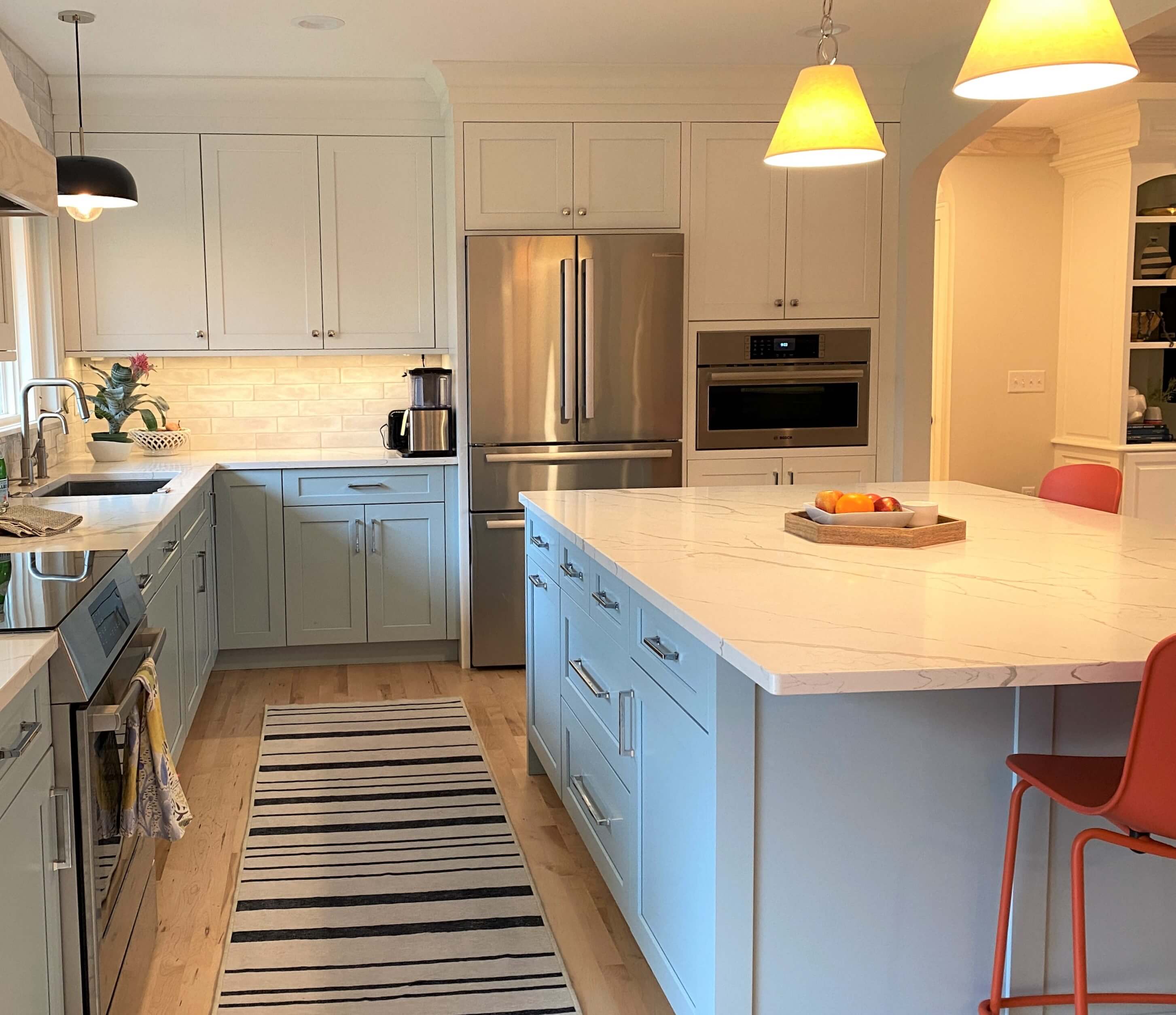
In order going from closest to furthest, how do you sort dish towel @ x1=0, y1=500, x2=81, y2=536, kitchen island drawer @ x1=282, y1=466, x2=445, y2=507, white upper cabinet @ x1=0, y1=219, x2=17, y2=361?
dish towel @ x1=0, y1=500, x2=81, y2=536 < white upper cabinet @ x1=0, y1=219, x2=17, y2=361 < kitchen island drawer @ x1=282, y1=466, x2=445, y2=507

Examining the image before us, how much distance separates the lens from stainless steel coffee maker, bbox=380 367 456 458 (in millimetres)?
5133

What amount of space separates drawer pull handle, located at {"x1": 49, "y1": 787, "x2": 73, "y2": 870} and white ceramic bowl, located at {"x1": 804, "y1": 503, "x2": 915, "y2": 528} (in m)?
1.65

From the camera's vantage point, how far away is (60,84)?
4922 mm

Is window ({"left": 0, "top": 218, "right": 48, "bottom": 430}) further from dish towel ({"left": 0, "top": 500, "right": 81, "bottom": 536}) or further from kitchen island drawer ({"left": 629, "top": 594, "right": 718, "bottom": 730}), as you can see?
kitchen island drawer ({"left": 629, "top": 594, "right": 718, "bottom": 730})

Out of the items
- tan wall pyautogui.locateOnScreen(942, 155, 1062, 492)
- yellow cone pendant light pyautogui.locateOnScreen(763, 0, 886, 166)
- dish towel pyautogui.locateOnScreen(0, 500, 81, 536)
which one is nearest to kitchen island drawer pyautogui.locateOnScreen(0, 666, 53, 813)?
dish towel pyautogui.locateOnScreen(0, 500, 81, 536)

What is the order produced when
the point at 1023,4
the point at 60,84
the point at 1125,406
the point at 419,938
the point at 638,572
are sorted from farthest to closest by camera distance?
the point at 1125,406, the point at 60,84, the point at 419,938, the point at 638,572, the point at 1023,4

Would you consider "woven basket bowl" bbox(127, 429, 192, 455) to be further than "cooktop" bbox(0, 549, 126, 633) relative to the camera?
Yes

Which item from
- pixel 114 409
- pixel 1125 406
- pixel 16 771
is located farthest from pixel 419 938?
pixel 1125 406

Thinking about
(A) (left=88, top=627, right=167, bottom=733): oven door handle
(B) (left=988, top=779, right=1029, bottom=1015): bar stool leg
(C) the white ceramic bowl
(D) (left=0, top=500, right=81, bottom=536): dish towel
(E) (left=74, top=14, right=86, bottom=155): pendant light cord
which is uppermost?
(E) (left=74, top=14, right=86, bottom=155): pendant light cord

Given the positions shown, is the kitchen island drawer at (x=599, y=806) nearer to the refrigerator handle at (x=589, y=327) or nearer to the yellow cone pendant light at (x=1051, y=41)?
the yellow cone pendant light at (x=1051, y=41)

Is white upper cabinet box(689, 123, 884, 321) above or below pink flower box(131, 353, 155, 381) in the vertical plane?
above

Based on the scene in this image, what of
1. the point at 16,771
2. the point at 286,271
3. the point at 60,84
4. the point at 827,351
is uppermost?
the point at 60,84

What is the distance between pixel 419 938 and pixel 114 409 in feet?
10.3

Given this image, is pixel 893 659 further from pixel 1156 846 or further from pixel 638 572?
pixel 638 572
